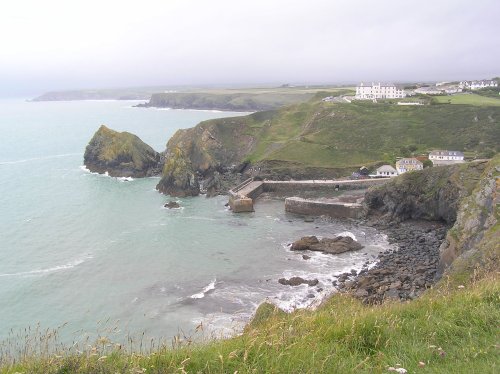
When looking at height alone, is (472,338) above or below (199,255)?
above

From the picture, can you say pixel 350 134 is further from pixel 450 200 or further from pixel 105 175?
pixel 105 175

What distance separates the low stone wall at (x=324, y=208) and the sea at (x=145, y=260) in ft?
5.08

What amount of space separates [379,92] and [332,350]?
113 metres

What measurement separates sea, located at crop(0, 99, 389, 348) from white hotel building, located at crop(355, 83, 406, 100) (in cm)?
7029

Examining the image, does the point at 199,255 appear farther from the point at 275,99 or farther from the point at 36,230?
the point at 275,99

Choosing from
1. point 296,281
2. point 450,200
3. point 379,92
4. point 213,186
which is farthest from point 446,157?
point 379,92

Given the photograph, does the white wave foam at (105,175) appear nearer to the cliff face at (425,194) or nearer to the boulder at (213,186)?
the boulder at (213,186)

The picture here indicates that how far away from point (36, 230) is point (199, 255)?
52.1 ft

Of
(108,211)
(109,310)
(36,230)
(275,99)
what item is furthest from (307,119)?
(275,99)

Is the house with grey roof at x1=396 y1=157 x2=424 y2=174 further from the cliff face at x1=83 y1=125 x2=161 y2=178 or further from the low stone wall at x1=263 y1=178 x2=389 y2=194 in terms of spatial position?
the cliff face at x1=83 y1=125 x2=161 y2=178

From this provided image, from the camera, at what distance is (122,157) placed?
6438cm

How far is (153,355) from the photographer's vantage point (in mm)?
4703

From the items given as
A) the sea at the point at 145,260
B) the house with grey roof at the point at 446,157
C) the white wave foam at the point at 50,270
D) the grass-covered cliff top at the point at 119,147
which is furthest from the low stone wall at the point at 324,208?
the grass-covered cliff top at the point at 119,147

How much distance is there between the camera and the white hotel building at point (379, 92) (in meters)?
109
